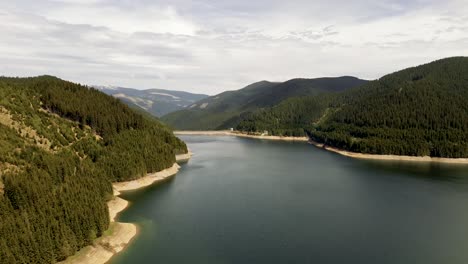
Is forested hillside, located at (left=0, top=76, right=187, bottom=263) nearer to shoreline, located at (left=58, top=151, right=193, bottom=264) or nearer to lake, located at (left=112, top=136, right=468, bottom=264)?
shoreline, located at (left=58, top=151, right=193, bottom=264)

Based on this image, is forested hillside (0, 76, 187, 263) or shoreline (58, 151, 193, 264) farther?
shoreline (58, 151, 193, 264)

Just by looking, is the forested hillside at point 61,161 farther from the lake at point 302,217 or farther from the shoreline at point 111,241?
the lake at point 302,217

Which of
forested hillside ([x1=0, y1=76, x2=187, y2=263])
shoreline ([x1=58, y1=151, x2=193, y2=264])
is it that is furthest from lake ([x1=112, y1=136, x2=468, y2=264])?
forested hillside ([x1=0, y1=76, x2=187, y2=263])

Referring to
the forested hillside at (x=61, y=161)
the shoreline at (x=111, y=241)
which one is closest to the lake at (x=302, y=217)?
the shoreline at (x=111, y=241)

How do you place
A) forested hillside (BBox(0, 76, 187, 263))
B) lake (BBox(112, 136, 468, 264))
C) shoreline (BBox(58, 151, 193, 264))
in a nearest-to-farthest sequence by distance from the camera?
forested hillside (BBox(0, 76, 187, 263)) < shoreline (BBox(58, 151, 193, 264)) < lake (BBox(112, 136, 468, 264))

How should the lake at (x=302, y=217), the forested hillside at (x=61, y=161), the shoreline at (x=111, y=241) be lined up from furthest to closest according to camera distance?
the lake at (x=302, y=217), the shoreline at (x=111, y=241), the forested hillside at (x=61, y=161)

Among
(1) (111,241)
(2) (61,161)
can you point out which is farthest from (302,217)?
(2) (61,161)

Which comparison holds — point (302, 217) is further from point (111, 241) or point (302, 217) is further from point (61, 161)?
point (61, 161)
